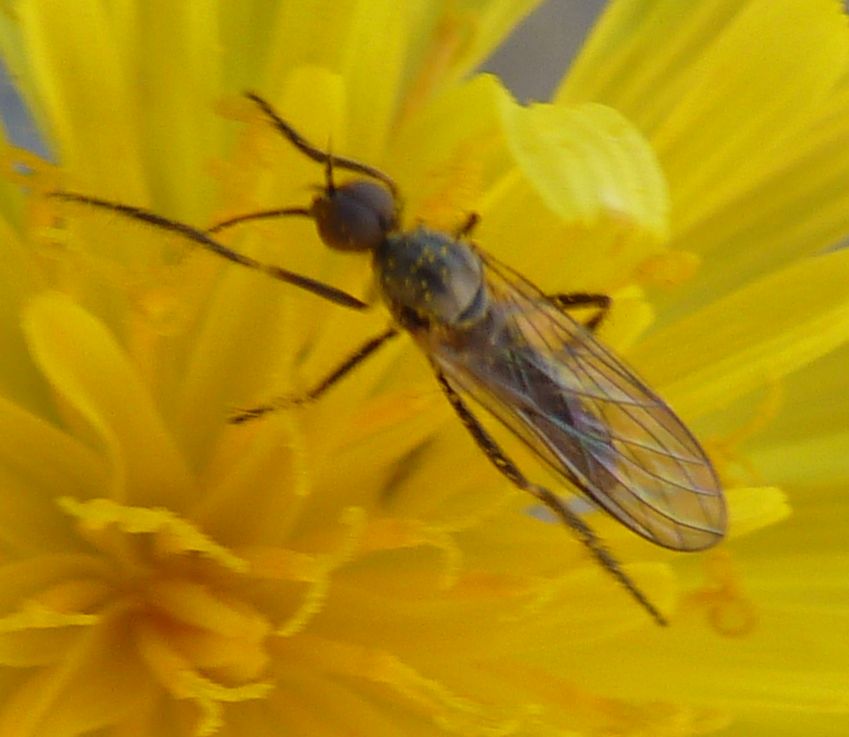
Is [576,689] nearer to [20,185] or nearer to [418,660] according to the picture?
[418,660]

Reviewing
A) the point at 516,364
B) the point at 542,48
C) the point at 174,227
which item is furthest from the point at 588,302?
the point at 542,48

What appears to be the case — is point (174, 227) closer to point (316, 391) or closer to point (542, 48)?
point (316, 391)

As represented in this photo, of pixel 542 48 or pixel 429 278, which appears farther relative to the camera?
pixel 542 48

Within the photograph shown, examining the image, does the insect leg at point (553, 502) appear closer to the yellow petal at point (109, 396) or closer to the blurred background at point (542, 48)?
the yellow petal at point (109, 396)

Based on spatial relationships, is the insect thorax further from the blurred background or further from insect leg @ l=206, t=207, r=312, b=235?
the blurred background

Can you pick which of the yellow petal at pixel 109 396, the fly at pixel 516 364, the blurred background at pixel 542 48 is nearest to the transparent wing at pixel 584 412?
the fly at pixel 516 364

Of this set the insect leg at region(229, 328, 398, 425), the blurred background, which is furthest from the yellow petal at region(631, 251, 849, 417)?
the blurred background

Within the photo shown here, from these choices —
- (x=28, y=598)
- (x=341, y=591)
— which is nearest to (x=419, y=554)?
(x=341, y=591)
